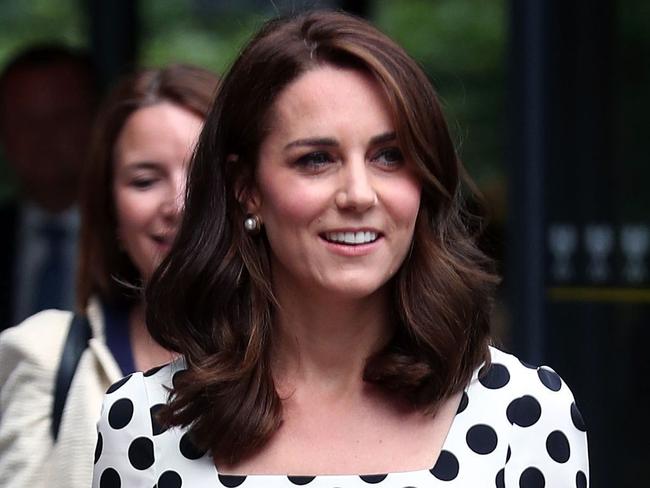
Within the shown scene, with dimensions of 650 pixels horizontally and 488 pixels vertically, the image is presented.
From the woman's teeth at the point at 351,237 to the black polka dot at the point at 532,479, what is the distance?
1.48 feet

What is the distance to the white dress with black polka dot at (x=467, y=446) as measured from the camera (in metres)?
2.42

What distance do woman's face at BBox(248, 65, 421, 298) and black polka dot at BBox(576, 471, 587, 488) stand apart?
1.49 feet

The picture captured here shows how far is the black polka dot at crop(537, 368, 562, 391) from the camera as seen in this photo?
2.56 meters

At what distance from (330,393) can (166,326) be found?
0.31 metres

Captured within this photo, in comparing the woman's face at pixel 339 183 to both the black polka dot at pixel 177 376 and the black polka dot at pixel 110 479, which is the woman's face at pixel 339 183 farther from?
the black polka dot at pixel 110 479

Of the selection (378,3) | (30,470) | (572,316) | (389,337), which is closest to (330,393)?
(389,337)

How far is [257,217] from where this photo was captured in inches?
101

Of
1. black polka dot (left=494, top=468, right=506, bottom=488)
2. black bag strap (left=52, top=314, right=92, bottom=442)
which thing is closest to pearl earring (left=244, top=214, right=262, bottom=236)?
black polka dot (left=494, top=468, right=506, bottom=488)

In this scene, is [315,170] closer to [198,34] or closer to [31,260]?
[31,260]

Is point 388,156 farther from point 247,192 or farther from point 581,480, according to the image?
point 581,480

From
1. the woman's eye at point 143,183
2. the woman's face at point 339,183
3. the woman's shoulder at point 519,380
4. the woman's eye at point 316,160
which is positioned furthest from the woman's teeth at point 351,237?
the woman's eye at point 143,183

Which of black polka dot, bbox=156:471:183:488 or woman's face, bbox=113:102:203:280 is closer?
black polka dot, bbox=156:471:183:488

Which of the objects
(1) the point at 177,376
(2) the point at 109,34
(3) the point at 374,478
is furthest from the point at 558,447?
(2) the point at 109,34

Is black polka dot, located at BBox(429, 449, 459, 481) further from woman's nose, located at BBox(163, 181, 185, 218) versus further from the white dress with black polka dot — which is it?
→ woman's nose, located at BBox(163, 181, 185, 218)
